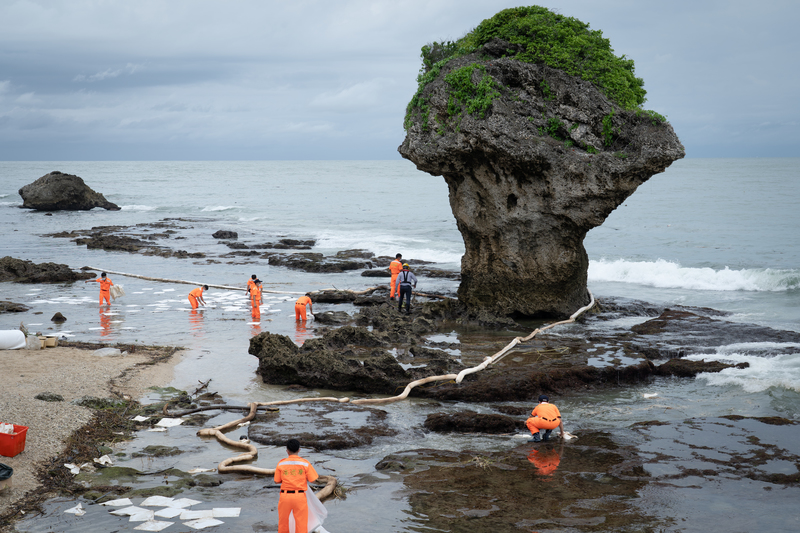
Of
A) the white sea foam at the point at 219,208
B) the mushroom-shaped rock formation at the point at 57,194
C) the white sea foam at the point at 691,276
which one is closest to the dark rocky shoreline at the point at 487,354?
the white sea foam at the point at 691,276

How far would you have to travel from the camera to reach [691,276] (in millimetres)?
28078

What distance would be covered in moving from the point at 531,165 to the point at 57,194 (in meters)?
58.6

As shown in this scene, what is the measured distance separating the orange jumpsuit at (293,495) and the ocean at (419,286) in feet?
2.28

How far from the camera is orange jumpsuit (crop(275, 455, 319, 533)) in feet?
22.9

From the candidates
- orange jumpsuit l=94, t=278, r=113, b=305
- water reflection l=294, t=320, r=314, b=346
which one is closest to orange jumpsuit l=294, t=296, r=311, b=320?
water reflection l=294, t=320, r=314, b=346

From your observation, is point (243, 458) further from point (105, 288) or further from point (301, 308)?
point (105, 288)

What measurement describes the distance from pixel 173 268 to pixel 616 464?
2594 cm

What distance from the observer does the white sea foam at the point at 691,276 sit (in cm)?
2586

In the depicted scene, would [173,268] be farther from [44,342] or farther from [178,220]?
[178,220]

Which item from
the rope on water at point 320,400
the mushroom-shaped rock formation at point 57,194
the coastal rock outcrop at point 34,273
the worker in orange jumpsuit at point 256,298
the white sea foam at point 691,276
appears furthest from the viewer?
the mushroom-shaped rock formation at point 57,194

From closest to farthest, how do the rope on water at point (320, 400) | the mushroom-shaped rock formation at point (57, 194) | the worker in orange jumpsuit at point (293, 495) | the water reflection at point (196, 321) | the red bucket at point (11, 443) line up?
the worker in orange jumpsuit at point (293, 495) < the red bucket at point (11, 443) < the rope on water at point (320, 400) < the water reflection at point (196, 321) < the mushroom-shaped rock formation at point (57, 194)

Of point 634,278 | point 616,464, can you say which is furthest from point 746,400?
point 634,278

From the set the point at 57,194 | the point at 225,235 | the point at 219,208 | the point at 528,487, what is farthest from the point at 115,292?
the point at 219,208

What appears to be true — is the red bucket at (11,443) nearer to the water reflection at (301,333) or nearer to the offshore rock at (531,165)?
the water reflection at (301,333)
